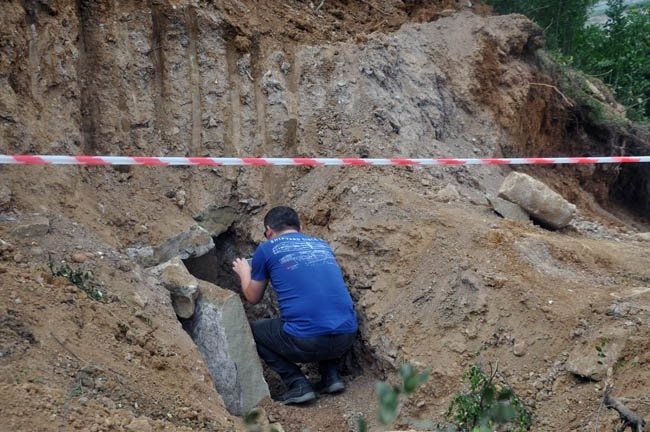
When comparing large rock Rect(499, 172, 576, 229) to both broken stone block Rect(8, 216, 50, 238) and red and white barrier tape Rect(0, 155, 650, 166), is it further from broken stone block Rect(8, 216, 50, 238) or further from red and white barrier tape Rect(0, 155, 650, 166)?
broken stone block Rect(8, 216, 50, 238)

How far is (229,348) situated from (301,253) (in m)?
0.84

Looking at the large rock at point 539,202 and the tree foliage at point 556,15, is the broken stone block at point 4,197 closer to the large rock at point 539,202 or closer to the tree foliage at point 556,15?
the large rock at point 539,202

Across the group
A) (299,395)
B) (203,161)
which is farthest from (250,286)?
(203,161)

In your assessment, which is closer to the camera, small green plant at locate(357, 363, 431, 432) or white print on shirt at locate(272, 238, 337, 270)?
small green plant at locate(357, 363, 431, 432)

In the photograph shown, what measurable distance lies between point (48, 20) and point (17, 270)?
8.45 ft

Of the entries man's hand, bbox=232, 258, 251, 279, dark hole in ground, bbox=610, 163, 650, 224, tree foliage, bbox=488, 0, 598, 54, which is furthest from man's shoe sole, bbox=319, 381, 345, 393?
tree foliage, bbox=488, 0, 598, 54

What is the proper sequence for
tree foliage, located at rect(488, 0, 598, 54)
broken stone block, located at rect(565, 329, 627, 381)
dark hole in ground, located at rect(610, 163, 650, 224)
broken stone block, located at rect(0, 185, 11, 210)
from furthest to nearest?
tree foliage, located at rect(488, 0, 598, 54)
dark hole in ground, located at rect(610, 163, 650, 224)
broken stone block, located at rect(0, 185, 11, 210)
broken stone block, located at rect(565, 329, 627, 381)

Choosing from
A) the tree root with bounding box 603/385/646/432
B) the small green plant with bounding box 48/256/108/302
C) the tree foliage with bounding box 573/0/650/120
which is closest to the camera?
the tree root with bounding box 603/385/646/432

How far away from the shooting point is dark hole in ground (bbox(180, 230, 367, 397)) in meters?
5.71

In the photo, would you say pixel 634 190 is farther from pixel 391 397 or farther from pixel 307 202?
pixel 391 397

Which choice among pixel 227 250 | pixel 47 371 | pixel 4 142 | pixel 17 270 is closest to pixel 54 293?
pixel 17 270

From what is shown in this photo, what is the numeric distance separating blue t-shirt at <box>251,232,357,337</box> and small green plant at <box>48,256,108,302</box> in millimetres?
1272

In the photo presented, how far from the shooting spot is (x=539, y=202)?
6.18 metres

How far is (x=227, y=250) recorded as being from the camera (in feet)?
21.7
